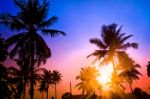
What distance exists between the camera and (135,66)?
60344mm

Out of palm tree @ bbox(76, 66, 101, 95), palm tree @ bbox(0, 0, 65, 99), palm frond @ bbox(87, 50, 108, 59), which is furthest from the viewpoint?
palm tree @ bbox(76, 66, 101, 95)

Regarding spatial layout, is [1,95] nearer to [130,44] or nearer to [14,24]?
[14,24]

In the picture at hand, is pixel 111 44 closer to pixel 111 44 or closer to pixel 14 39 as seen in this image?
pixel 111 44

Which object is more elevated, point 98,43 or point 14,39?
point 98,43

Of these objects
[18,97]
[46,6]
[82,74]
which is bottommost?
[18,97]

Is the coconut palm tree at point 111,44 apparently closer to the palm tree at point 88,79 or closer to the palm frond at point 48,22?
the palm frond at point 48,22

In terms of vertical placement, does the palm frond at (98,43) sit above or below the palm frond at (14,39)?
above

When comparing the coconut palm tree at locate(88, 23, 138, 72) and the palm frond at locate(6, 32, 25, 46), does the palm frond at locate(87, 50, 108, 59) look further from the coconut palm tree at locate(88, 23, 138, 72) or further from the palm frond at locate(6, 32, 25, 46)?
the palm frond at locate(6, 32, 25, 46)

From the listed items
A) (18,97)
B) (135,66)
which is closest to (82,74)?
(135,66)

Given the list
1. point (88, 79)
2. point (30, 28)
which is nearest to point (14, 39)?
point (30, 28)

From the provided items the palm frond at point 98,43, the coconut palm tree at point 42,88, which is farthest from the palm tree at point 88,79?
the palm frond at point 98,43

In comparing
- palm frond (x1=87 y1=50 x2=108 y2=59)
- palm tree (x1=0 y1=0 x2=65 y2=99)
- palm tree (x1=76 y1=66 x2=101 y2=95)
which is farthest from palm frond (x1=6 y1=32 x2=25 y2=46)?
palm tree (x1=76 y1=66 x2=101 y2=95)

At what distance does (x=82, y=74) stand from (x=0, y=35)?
143 ft

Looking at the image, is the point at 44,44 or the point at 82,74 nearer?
the point at 44,44
